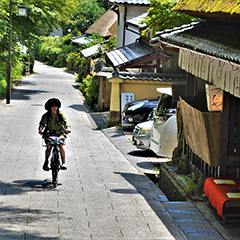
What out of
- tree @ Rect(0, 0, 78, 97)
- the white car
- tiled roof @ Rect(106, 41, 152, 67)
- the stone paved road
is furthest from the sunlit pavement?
tree @ Rect(0, 0, 78, 97)

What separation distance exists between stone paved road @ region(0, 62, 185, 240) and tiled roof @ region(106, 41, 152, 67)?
6765mm

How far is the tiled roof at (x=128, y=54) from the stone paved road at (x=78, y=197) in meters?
6.77

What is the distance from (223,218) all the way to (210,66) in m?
2.55

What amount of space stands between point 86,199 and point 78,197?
0.24 metres

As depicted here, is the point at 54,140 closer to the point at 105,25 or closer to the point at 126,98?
the point at 126,98

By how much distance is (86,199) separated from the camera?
1033 centimetres

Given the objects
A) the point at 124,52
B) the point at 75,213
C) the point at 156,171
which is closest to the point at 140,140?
the point at 156,171

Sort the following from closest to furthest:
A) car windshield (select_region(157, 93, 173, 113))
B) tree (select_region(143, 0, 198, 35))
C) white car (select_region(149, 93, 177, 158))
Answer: white car (select_region(149, 93, 177, 158))
car windshield (select_region(157, 93, 173, 113))
tree (select_region(143, 0, 198, 35))

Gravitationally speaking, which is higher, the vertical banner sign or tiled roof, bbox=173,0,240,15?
tiled roof, bbox=173,0,240,15

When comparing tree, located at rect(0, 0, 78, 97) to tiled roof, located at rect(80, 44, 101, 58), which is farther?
tiled roof, located at rect(80, 44, 101, 58)

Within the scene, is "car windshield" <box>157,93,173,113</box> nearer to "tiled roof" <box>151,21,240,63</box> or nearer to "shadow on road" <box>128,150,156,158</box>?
"shadow on road" <box>128,150,156,158</box>

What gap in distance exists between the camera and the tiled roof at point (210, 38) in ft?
26.5

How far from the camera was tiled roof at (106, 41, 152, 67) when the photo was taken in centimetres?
2614

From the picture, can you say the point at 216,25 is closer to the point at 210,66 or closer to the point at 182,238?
the point at 210,66
